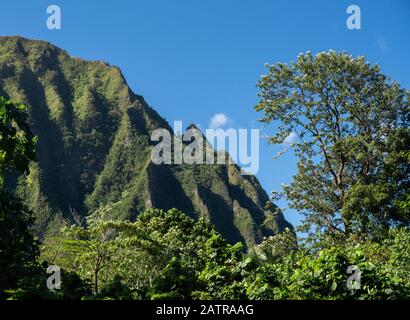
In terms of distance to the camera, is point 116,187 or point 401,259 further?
point 116,187

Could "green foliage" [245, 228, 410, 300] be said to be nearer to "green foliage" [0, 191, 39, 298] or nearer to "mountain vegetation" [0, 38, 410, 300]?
"mountain vegetation" [0, 38, 410, 300]

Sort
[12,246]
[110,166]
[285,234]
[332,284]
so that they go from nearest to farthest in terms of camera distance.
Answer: [332,284] < [12,246] < [285,234] < [110,166]

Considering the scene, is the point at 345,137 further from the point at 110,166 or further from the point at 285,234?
the point at 110,166

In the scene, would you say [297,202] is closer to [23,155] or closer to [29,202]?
[23,155]

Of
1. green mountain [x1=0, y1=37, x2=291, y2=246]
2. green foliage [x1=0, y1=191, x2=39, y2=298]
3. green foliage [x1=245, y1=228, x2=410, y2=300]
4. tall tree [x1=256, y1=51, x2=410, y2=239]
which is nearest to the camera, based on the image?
green foliage [x1=245, y1=228, x2=410, y2=300]

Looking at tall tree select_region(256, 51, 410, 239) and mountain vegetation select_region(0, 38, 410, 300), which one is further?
tall tree select_region(256, 51, 410, 239)

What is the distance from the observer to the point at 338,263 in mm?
11945

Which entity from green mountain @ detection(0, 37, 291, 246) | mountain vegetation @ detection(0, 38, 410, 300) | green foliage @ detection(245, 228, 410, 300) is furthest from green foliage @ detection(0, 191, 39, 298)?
green mountain @ detection(0, 37, 291, 246)

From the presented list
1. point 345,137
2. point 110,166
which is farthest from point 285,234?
point 110,166

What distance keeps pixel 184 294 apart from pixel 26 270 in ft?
13.2

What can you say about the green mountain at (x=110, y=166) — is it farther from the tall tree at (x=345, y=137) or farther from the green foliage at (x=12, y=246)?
the green foliage at (x=12, y=246)

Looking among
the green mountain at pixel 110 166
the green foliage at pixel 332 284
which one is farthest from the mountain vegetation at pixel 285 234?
the green mountain at pixel 110 166

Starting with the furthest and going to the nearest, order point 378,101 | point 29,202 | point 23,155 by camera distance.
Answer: point 29,202 < point 378,101 < point 23,155
